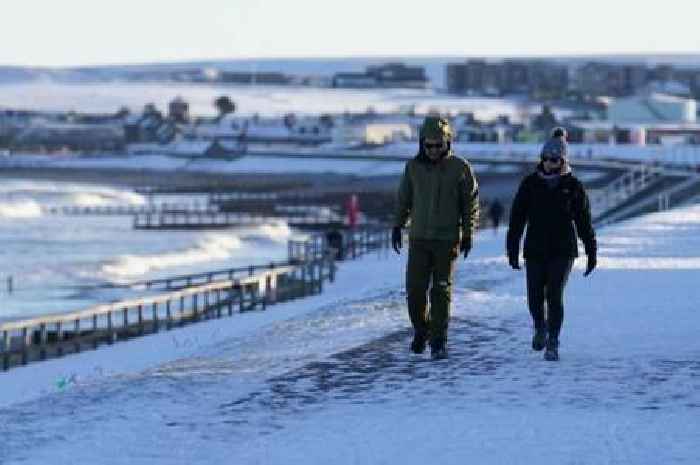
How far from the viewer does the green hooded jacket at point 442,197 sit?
12562mm

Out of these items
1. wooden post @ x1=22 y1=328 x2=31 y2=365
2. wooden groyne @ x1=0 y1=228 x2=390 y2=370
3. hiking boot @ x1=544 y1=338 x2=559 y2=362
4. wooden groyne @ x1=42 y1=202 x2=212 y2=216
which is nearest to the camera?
hiking boot @ x1=544 y1=338 x2=559 y2=362

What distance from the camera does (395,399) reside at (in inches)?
441

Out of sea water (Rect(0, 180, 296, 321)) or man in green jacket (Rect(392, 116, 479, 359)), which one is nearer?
man in green jacket (Rect(392, 116, 479, 359))

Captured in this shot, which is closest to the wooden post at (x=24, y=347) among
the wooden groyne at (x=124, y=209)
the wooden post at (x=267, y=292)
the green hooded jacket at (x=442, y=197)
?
the wooden post at (x=267, y=292)

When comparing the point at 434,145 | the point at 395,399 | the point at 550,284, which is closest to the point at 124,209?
the point at 550,284

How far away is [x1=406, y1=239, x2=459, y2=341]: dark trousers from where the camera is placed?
1270cm

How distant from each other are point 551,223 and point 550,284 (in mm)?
410

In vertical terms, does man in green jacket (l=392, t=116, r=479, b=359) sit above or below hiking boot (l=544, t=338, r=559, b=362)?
above

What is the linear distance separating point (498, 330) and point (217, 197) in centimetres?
10148

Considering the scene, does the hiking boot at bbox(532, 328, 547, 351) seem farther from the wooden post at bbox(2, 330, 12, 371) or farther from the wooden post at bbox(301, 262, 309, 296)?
the wooden post at bbox(301, 262, 309, 296)

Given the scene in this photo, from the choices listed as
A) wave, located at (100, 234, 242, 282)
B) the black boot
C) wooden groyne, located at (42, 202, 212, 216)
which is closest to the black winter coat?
the black boot

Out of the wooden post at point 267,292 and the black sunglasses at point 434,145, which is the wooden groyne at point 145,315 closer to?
the wooden post at point 267,292

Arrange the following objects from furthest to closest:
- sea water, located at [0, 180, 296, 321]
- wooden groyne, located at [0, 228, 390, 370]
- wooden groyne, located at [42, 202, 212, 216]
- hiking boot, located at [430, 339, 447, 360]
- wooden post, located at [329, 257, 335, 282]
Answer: wooden groyne, located at [42, 202, 212, 216]
sea water, located at [0, 180, 296, 321]
wooden post, located at [329, 257, 335, 282]
wooden groyne, located at [0, 228, 390, 370]
hiking boot, located at [430, 339, 447, 360]

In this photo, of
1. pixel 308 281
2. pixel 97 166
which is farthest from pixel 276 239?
pixel 97 166
